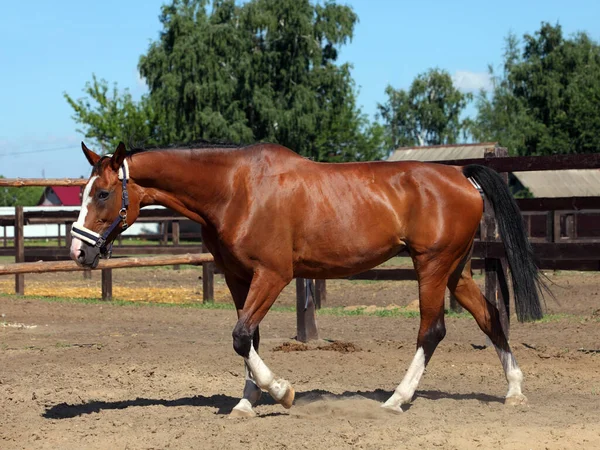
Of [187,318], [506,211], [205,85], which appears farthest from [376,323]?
[205,85]

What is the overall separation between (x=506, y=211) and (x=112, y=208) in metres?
2.99

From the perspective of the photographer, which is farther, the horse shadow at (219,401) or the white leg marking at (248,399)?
the horse shadow at (219,401)

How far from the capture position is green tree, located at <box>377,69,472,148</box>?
75.2 metres

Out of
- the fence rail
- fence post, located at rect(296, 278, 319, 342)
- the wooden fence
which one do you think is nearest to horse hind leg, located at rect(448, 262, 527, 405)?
the wooden fence

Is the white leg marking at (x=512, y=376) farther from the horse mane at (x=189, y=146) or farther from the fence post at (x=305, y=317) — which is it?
the fence post at (x=305, y=317)

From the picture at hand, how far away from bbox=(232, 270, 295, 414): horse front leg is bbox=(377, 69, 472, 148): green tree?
68.3 meters

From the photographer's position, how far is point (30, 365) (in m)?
7.79

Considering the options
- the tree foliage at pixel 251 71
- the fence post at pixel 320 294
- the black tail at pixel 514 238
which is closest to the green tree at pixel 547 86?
the tree foliage at pixel 251 71

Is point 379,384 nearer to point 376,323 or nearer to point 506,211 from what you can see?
point 506,211

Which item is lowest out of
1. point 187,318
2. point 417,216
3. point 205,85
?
point 187,318

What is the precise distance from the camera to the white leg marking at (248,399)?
578cm

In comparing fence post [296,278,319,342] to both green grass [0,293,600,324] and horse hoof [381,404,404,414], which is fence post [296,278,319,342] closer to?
green grass [0,293,600,324]

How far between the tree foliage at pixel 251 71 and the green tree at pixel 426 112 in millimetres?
28941

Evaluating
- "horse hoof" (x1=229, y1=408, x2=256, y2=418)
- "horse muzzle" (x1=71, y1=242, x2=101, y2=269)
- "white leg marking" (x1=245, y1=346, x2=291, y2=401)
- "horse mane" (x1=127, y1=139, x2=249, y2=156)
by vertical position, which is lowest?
"horse hoof" (x1=229, y1=408, x2=256, y2=418)
